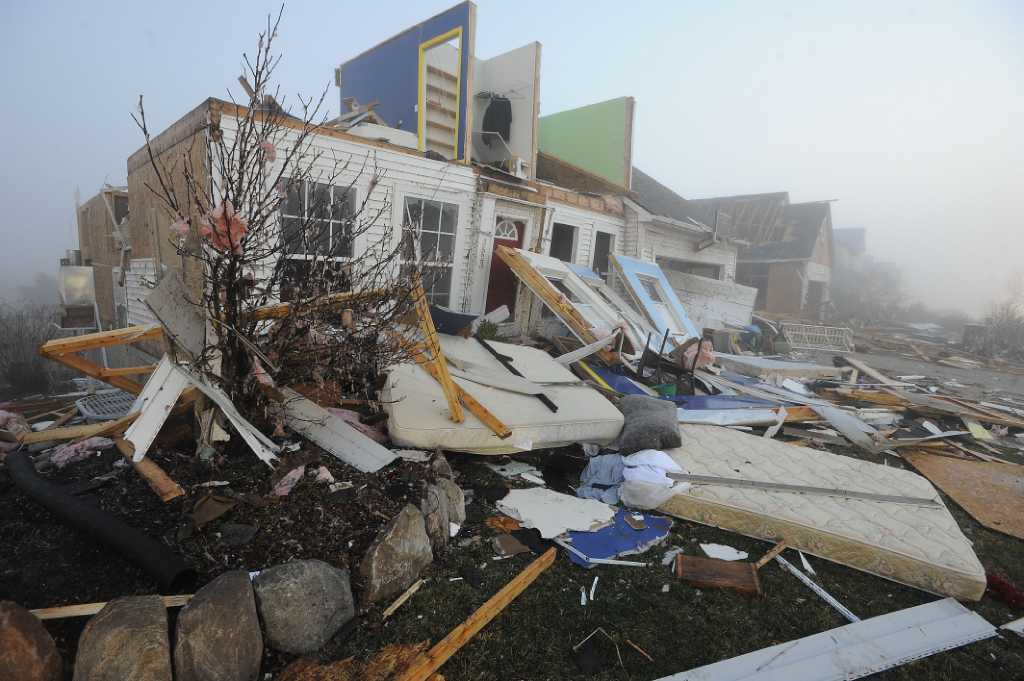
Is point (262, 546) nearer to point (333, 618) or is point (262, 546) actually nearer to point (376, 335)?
point (333, 618)

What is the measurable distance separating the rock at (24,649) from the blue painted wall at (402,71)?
24.9ft

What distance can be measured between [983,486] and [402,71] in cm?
1030

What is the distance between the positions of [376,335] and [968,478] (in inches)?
226

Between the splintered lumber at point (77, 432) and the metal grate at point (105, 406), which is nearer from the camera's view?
the splintered lumber at point (77, 432)

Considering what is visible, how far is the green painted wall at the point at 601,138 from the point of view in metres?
11.9

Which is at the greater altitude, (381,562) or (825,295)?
(825,295)

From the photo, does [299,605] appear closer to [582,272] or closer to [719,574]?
[719,574]

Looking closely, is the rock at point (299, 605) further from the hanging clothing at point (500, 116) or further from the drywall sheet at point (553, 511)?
the hanging clothing at point (500, 116)

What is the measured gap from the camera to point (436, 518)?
2.93 meters

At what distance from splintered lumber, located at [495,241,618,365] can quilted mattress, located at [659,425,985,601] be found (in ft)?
9.71

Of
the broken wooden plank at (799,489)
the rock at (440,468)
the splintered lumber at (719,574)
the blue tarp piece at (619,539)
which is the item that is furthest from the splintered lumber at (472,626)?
the broken wooden plank at (799,489)

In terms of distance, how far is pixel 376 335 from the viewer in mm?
3838

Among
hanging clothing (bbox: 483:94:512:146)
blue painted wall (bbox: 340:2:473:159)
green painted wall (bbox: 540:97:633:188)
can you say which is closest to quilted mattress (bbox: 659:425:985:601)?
blue painted wall (bbox: 340:2:473:159)

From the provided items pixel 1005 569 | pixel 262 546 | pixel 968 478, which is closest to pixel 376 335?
pixel 262 546
